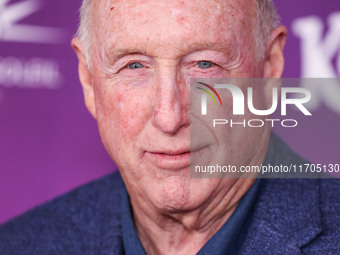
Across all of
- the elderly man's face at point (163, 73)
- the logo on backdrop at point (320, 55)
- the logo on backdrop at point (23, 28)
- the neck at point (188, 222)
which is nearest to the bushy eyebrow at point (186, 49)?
the elderly man's face at point (163, 73)

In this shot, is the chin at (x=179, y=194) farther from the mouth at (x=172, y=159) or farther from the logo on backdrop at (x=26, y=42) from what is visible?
the logo on backdrop at (x=26, y=42)

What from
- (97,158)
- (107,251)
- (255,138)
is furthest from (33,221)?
(255,138)

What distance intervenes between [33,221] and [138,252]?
0.47 m

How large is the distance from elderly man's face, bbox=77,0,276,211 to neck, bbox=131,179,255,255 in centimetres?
7

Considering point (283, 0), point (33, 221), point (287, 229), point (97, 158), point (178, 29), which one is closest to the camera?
point (178, 29)

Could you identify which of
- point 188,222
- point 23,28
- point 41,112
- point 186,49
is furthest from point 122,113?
point 23,28

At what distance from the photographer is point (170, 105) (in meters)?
1.54

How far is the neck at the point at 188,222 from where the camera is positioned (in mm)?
1741

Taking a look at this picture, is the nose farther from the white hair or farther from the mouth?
the white hair

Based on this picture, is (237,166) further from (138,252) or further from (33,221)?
(33,221)

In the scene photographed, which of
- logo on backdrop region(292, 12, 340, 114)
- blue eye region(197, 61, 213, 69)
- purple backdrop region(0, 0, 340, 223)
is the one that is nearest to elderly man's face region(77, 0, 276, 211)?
blue eye region(197, 61, 213, 69)

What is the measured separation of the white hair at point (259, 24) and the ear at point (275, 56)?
0.10 feet

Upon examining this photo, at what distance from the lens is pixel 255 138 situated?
5.76 ft

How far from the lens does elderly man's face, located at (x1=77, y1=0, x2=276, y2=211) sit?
1.56 m
